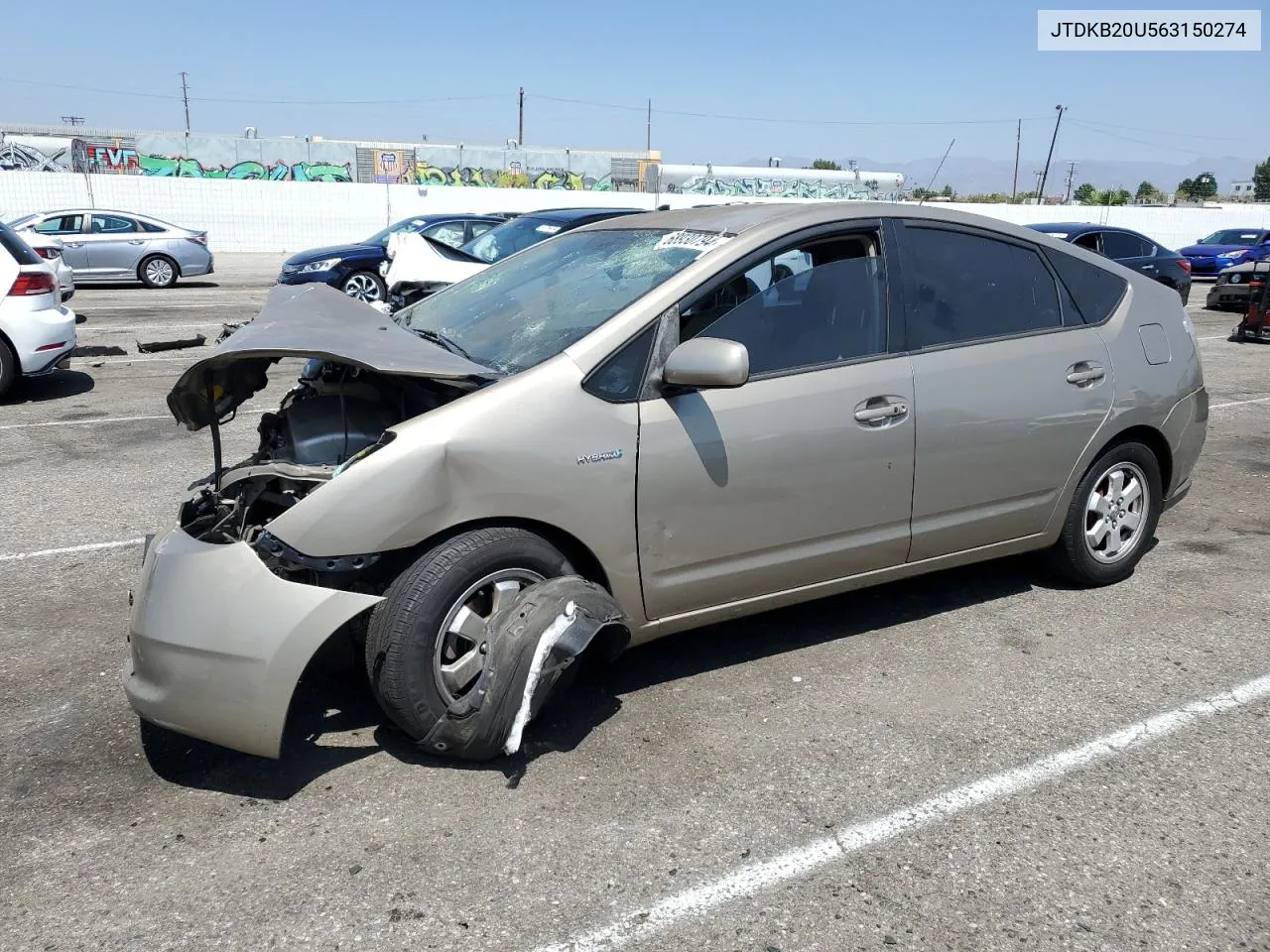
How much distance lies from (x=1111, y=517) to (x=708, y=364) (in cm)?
254

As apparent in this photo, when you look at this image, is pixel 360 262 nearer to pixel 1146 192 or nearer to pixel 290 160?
pixel 290 160

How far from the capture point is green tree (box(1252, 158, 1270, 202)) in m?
72.3

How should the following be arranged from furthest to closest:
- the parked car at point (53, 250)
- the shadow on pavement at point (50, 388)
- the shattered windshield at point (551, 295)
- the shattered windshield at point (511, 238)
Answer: the parked car at point (53, 250), the shattered windshield at point (511, 238), the shadow on pavement at point (50, 388), the shattered windshield at point (551, 295)

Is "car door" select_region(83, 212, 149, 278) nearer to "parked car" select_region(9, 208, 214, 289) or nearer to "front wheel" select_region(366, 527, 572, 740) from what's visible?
"parked car" select_region(9, 208, 214, 289)

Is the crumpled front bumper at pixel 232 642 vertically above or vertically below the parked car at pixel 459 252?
below

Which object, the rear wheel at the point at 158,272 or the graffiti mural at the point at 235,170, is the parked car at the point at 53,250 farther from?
the graffiti mural at the point at 235,170

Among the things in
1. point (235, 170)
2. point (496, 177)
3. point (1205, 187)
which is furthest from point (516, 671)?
point (1205, 187)

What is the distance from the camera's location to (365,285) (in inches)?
647

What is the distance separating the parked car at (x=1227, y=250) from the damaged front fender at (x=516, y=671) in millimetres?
26999

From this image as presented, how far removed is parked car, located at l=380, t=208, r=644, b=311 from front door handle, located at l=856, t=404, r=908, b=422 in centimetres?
802

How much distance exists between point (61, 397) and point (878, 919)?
910 centimetres

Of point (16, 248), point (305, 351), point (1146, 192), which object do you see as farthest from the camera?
point (1146, 192)

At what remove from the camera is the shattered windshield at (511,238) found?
491 inches

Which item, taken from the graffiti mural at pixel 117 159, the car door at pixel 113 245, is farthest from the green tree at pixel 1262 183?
the car door at pixel 113 245
